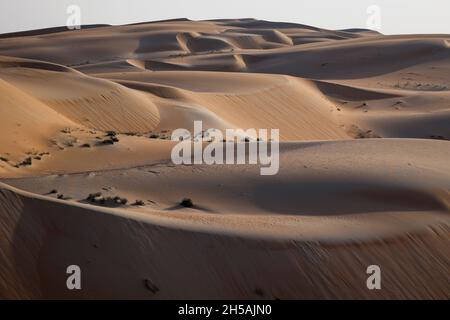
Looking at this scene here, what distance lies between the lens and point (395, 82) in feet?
115

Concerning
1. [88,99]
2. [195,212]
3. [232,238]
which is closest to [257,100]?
[88,99]

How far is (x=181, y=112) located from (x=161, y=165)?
8635 mm

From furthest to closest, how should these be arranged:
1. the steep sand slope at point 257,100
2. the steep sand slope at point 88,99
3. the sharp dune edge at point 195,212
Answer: the steep sand slope at point 257,100 < the steep sand slope at point 88,99 < the sharp dune edge at point 195,212

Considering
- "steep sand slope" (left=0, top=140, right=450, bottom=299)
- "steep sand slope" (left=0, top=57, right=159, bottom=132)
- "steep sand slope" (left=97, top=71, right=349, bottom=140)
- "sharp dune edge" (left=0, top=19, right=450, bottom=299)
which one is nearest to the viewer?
"steep sand slope" (left=0, top=140, right=450, bottom=299)

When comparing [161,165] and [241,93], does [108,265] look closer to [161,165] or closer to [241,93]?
[161,165]

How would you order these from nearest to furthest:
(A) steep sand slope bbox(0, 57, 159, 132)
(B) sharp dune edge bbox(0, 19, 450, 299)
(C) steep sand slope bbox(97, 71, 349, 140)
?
(B) sharp dune edge bbox(0, 19, 450, 299), (A) steep sand slope bbox(0, 57, 159, 132), (C) steep sand slope bbox(97, 71, 349, 140)

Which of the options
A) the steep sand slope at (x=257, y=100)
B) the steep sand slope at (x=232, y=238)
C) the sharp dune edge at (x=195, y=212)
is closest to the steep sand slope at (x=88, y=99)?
the sharp dune edge at (x=195, y=212)

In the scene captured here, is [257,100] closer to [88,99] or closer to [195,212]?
[88,99]

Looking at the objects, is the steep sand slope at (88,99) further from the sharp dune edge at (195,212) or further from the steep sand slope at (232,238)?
the steep sand slope at (232,238)

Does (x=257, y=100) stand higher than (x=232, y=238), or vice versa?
(x=257, y=100)

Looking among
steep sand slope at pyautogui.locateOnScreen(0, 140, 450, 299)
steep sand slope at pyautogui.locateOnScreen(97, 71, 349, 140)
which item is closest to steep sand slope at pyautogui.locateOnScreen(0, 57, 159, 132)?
steep sand slope at pyautogui.locateOnScreen(97, 71, 349, 140)

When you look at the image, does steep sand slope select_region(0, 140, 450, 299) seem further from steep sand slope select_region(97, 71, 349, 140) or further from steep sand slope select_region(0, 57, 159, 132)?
steep sand slope select_region(97, 71, 349, 140)

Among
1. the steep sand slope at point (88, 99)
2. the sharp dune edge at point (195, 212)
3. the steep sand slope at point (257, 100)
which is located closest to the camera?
the sharp dune edge at point (195, 212)

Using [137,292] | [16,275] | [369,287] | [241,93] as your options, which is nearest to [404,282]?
[369,287]
